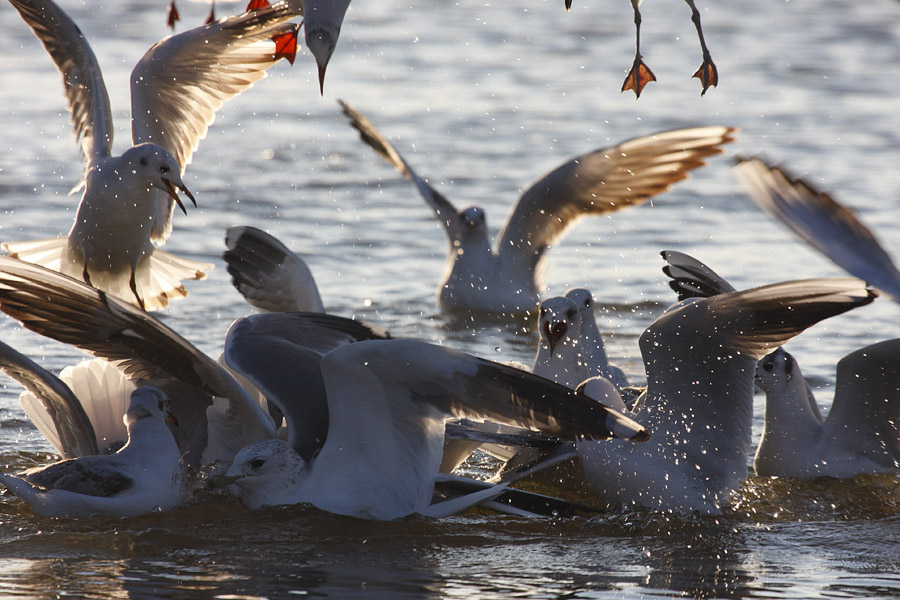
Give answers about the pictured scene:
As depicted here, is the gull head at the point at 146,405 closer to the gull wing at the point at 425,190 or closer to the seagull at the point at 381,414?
the seagull at the point at 381,414

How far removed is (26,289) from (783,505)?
10.5 feet

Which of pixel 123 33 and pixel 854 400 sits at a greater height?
pixel 123 33

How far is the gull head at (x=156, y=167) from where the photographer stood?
727 centimetres

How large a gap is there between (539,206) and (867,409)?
10.7ft

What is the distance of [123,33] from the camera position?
58.5ft

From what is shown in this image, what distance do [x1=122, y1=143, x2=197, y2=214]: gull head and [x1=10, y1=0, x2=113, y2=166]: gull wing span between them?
1.83 feet

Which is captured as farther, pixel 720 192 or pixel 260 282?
pixel 720 192

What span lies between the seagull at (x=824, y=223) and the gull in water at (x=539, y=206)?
310 cm

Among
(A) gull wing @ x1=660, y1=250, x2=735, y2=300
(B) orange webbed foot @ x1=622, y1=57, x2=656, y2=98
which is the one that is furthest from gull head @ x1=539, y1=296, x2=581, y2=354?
(B) orange webbed foot @ x1=622, y1=57, x2=656, y2=98

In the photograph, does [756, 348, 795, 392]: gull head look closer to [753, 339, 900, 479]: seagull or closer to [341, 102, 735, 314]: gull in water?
[753, 339, 900, 479]: seagull

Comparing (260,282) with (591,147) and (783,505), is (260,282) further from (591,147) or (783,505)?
(591,147)

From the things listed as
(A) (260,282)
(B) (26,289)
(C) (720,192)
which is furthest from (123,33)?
(B) (26,289)

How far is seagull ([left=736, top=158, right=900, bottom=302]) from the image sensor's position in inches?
179

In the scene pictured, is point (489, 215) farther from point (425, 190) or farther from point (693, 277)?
point (693, 277)
